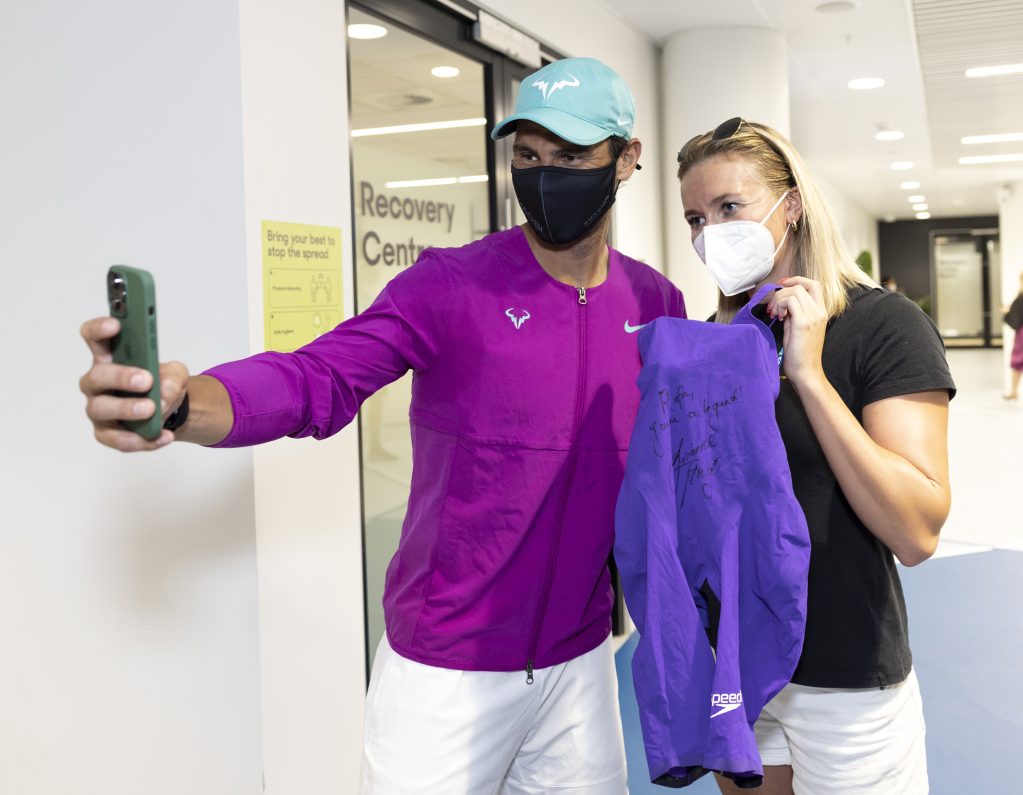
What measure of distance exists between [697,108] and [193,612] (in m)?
4.29

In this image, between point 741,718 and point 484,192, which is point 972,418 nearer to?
point 484,192

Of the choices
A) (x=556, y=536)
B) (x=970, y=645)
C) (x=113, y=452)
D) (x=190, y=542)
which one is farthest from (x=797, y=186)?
(x=970, y=645)

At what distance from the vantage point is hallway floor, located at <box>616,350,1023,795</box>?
348cm

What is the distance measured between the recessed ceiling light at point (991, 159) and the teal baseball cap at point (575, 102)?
1211cm

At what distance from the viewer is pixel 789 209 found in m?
1.76

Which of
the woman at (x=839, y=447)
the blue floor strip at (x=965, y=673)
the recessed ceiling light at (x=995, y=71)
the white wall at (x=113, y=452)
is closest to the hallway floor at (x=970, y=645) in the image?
the blue floor strip at (x=965, y=673)

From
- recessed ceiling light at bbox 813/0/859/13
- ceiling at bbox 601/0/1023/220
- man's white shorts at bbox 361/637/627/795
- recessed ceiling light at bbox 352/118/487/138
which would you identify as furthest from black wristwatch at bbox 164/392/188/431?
recessed ceiling light at bbox 813/0/859/13

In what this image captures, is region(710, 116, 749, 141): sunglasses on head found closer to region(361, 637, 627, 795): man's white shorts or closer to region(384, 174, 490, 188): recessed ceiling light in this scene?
region(361, 637, 627, 795): man's white shorts

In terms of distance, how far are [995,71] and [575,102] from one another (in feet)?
22.1

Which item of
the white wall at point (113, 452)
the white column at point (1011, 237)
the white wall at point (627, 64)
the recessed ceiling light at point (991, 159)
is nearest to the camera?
the white wall at point (113, 452)

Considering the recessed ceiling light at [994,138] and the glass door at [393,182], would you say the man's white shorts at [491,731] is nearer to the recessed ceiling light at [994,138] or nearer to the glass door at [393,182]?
the glass door at [393,182]

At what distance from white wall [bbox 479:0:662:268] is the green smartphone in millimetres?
3109

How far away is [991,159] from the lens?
1269cm

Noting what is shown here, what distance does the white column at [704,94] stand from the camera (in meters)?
5.69
